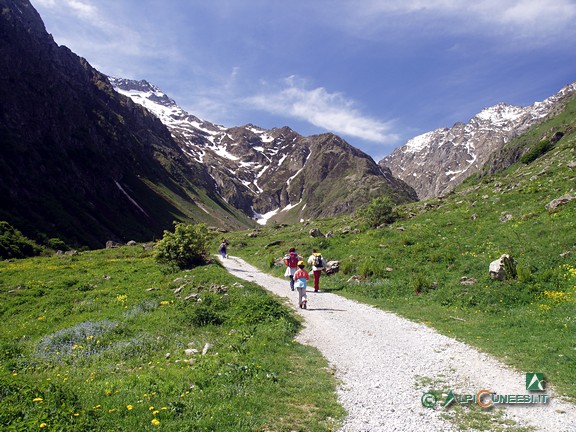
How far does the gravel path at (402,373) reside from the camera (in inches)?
320

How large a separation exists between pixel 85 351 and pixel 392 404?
11239 millimetres

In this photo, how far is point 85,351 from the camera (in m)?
13.4

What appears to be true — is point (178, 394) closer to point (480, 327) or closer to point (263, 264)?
point (480, 327)

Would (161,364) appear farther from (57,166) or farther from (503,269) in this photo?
(57,166)

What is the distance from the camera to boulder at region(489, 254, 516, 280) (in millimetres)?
18531

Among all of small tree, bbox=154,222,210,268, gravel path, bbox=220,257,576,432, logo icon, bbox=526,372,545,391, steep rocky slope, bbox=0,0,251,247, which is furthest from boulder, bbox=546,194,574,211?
steep rocky slope, bbox=0,0,251,247

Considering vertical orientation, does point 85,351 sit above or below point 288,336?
below

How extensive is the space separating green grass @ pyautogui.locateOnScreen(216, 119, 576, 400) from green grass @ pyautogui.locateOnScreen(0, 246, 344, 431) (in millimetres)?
6807

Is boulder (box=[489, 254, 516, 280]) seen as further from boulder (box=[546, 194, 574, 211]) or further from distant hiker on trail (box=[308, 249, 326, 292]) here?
distant hiker on trail (box=[308, 249, 326, 292])

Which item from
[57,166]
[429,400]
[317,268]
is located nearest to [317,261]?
[317,268]

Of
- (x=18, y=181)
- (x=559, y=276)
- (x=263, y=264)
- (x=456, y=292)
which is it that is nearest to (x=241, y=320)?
(x=456, y=292)

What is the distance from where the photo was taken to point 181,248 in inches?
1272

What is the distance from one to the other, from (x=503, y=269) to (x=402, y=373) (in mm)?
11184

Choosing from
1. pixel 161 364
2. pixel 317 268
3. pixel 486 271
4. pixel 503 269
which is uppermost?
pixel 503 269
